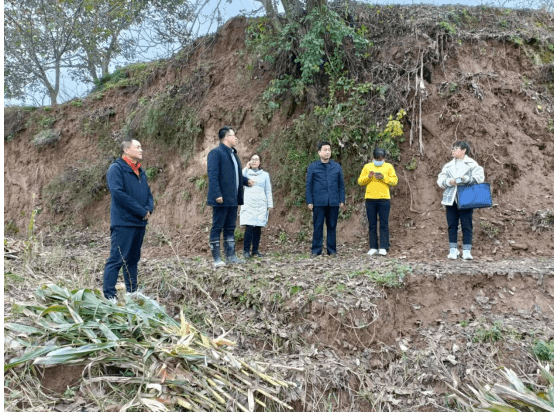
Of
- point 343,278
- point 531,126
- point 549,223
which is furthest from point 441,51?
point 343,278

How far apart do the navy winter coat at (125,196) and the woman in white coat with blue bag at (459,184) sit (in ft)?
14.9

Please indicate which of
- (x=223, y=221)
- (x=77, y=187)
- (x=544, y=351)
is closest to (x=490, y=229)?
(x=544, y=351)

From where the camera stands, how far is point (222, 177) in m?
7.00

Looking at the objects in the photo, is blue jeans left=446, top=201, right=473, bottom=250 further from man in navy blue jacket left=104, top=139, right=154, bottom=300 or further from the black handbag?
man in navy blue jacket left=104, top=139, right=154, bottom=300

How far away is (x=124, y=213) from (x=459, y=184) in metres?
4.88

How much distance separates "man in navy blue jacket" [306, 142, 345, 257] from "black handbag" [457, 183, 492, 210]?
186 cm

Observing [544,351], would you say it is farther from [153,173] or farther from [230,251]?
[153,173]

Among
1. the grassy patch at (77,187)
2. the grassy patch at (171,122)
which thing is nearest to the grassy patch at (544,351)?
the grassy patch at (171,122)

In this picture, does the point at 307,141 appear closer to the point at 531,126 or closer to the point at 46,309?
the point at 531,126

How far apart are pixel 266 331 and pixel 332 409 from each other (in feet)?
4.02

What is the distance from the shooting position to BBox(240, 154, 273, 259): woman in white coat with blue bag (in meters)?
8.12

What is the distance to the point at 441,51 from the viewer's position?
10289 mm

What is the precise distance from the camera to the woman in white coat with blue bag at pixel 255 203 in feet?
26.6

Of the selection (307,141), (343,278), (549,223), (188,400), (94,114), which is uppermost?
(94,114)
